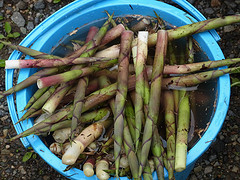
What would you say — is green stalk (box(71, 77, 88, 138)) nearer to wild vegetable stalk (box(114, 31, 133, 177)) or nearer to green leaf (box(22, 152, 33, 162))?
wild vegetable stalk (box(114, 31, 133, 177))

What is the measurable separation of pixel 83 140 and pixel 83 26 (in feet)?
2.87

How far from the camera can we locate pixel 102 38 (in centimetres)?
189

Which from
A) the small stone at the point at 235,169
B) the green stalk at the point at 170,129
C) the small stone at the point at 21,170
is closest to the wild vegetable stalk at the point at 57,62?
the green stalk at the point at 170,129

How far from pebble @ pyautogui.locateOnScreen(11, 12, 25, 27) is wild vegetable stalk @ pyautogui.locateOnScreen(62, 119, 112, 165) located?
1447 millimetres

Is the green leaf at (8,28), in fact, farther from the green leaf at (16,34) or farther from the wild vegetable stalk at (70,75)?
the wild vegetable stalk at (70,75)

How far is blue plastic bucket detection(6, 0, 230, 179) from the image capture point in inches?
64.7

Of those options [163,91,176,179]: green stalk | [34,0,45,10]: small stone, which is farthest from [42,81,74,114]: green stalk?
[34,0,45,10]: small stone

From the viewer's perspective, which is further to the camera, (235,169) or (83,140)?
(235,169)

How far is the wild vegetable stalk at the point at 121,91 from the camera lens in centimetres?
155

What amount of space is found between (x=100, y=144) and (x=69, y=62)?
1.80ft

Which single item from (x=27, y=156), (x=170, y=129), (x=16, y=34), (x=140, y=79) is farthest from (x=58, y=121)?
(x=16, y=34)

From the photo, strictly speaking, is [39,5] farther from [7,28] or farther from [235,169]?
[235,169]

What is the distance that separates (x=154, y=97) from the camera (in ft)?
5.35

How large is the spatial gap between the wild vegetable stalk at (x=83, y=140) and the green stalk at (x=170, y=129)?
1.22 ft
